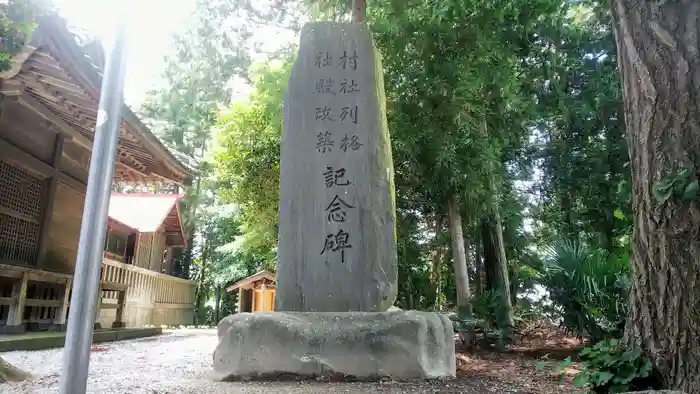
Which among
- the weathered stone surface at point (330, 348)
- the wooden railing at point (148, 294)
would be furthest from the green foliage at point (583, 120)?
the wooden railing at point (148, 294)

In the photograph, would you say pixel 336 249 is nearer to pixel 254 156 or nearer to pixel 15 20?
pixel 15 20

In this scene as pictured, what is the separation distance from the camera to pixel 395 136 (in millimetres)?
7117

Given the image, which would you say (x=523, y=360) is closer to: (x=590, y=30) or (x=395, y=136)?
(x=395, y=136)

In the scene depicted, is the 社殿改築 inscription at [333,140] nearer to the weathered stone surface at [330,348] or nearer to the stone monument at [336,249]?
the stone monument at [336,249]

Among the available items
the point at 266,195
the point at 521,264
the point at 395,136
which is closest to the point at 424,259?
the point at 521,264

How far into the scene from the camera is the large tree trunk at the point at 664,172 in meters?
2.38

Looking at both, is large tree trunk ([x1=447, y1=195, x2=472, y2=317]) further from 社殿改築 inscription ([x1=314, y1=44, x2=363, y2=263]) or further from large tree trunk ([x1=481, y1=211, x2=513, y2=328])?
社殿改築 inscription ([x1=314, y1=44, x2=363, y2=263])

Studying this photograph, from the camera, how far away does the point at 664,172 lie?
8.26 feet

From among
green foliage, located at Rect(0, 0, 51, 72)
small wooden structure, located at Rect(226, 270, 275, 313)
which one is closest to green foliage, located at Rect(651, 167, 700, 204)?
green foliage, located at Rect(0, 0, 51, 72)

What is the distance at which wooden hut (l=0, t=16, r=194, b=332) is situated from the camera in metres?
5.32

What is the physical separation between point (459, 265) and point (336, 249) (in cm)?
337

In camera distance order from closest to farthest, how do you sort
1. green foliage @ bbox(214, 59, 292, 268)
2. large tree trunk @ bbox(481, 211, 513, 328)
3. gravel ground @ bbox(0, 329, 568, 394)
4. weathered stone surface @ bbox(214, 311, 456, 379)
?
gravel ground @ bbox(0, 329, 568, 394) → weathered stone surface @ bbox(214, 311, 456, 379) → large tree trunk @ bbox(481, 211, 513, 328) → green foliage @ bbox(214, 59, 292, 268)

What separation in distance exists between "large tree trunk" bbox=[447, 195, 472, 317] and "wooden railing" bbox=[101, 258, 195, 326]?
6649mm

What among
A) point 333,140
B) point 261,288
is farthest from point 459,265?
point 261,288
